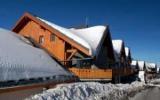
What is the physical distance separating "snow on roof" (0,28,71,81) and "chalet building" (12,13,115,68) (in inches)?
264

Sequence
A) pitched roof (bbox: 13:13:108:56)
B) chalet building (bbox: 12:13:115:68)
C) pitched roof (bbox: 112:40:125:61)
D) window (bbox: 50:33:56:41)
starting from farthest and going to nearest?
pitched roof (bbox: 112:40:125:61) < window (bbox: 50:33:56:41) < chalet building (bbox: 12:13:115:68) < pitched roof (bbox: 13:13:108:56)

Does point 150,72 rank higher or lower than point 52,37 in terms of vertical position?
lower

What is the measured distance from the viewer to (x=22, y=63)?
16625mm

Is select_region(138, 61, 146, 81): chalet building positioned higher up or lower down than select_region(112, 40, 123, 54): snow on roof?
lower down

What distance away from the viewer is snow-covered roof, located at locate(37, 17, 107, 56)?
28439mm

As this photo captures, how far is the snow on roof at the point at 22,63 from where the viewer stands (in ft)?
48.3

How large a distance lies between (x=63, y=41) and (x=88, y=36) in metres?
4.57

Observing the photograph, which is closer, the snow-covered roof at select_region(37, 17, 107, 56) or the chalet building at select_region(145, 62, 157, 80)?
the snow-covered roof at select_region(37, 17, 107, 56)

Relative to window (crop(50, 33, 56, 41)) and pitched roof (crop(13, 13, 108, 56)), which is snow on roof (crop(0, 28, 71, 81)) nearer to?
pitched roof (crop(13, 13, 108, 56))

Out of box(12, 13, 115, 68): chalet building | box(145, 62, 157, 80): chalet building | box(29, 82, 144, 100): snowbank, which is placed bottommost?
box(29, 82, 144, 100): snowbank

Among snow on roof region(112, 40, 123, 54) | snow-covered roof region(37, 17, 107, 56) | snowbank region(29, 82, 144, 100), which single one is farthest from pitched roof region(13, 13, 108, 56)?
snow on roof region(112, 40, 123, 54)

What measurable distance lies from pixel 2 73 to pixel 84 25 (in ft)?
110

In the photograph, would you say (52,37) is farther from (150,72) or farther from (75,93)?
(150,72)

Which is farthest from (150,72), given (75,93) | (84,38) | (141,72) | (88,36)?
(75,93)
